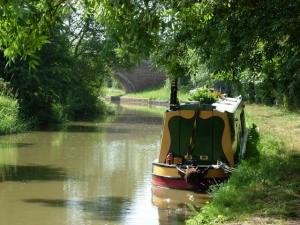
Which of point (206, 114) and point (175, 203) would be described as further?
point (206, 114)

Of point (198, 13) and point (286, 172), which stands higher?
point (198, 13)

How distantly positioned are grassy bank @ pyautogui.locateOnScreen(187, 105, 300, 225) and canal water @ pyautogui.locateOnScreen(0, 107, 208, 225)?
1.25 m

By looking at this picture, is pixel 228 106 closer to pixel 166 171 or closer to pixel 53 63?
pixel 166 171

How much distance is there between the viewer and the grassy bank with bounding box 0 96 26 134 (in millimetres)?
22750

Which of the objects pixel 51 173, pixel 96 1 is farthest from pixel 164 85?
pixel 96 1

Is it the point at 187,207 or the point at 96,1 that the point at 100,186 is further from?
the point at 96,1

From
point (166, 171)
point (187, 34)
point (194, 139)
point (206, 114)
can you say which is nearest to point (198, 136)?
point (194, 139)

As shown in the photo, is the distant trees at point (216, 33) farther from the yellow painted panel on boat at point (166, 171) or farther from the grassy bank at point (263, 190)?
the yellow painted panel on boat at point (166, 171)

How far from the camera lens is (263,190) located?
884 centimetres

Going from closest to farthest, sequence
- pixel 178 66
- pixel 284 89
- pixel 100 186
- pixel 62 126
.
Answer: pixel 284 89 → pixel 178 66 → pixel 100 186 → pixel 62 126

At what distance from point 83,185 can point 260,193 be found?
555cm

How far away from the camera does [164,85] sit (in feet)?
197

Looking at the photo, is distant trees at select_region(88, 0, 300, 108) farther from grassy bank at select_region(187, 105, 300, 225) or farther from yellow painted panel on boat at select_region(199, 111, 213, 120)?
yellow painted panel on boat at select_region(199, 111, 213, 120)

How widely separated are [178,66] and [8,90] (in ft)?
53.1
